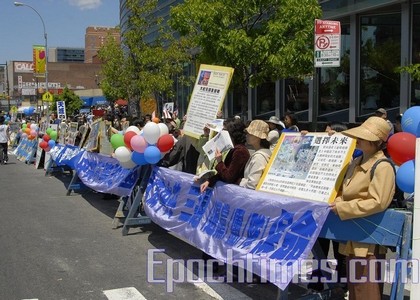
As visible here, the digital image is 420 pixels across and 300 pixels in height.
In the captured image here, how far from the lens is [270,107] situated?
2508 centimetres

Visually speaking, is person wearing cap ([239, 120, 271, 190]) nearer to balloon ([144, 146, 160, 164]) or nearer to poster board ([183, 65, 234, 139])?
poster board ([183, 65, 234, 139])

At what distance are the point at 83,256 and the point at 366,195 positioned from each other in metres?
4.15

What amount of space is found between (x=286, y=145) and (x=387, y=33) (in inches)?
559

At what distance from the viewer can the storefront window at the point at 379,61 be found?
16.9 m

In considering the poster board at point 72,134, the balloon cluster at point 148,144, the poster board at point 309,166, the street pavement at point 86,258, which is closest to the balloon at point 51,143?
the poster board at point 72,134

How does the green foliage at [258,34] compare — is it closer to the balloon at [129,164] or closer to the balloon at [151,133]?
the balloon at [129,164]

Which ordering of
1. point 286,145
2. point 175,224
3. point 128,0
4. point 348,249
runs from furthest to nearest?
point 128,0, point 175,224, point 286,145, point 348,249

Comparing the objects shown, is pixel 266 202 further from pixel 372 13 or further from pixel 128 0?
pixel 128 0

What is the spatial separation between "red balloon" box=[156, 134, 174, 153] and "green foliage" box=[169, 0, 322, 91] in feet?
19.1

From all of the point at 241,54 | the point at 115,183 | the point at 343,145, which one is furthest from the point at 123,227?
the point at 241,54

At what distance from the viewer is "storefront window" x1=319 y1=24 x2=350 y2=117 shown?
19.3 m

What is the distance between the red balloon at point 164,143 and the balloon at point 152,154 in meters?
0.09

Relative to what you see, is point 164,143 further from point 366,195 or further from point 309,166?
point 366,195

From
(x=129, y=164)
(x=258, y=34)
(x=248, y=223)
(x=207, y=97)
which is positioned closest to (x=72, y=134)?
(x=258, y=34)
